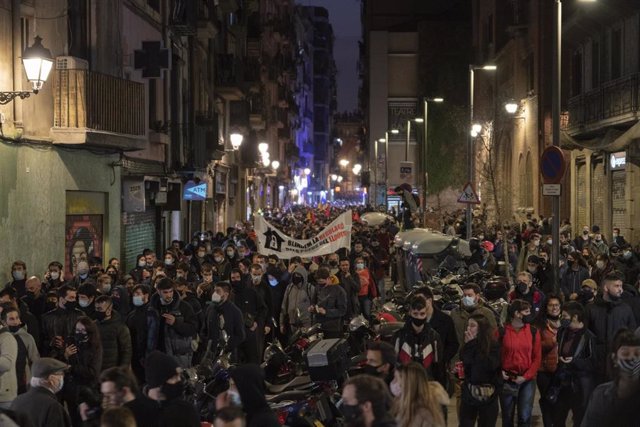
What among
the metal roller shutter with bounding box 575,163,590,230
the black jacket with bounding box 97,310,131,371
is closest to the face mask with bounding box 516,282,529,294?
the black jacket with bounding box 97,310,131,371

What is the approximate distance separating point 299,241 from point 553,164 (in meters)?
6.16

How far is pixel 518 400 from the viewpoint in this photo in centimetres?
1080

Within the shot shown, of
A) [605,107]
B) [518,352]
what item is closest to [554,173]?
[518,352]

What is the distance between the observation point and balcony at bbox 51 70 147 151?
20438 millimetres

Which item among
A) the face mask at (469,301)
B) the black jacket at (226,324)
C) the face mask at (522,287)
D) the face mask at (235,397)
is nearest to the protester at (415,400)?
the face mask at (235,397)

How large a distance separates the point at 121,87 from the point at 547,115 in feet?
82.8

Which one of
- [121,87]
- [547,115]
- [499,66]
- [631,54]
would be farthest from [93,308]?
[499,66]

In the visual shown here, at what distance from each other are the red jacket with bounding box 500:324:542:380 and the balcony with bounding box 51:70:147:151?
11881 mm

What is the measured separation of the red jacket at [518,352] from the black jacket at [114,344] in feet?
12.7

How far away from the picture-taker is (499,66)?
2243 inches

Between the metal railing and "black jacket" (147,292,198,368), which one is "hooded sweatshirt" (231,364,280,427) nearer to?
"black jacket" (147,292,198,368)

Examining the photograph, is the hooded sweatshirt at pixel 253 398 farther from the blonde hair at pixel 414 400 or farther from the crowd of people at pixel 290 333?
the blonde hair at pixel 414 400

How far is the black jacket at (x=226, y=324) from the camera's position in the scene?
42.9 ft

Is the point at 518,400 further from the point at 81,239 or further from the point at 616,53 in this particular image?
the point at 616,53
